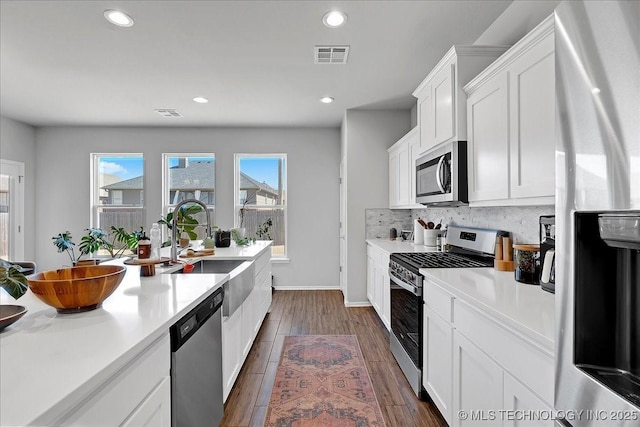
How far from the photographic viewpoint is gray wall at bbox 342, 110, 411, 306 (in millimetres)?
4266

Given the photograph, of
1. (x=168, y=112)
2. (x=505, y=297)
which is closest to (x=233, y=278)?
(x=505, y=297)

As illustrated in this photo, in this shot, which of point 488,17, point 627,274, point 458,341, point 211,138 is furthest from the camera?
point 211,138

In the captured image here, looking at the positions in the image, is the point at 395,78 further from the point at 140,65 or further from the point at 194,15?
the point at 140,65

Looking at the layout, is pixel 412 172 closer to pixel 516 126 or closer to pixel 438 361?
pixel 516 126

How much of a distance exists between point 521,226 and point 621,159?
161cm

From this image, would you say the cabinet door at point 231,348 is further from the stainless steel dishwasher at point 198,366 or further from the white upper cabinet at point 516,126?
the white upper cabinet at point 516,126

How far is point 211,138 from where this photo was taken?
206 inches

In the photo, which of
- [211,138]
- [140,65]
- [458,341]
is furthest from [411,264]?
[211,138]

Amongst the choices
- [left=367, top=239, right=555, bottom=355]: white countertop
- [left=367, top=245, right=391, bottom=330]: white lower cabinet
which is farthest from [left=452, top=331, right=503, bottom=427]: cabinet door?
[left=367, top=245, right=391, bottom=330]: white lower cabinet

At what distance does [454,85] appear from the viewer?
7.20 feet

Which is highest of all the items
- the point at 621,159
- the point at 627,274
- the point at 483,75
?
the point at 483,75

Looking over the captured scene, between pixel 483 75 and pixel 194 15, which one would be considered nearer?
pixel 483 75

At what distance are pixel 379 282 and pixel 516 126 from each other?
224cm

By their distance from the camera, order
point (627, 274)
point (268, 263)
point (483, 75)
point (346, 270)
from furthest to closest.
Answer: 1. point (346, 270)
2. point (268, 263)
3. point (483, 75)
4. point (627, 274)
